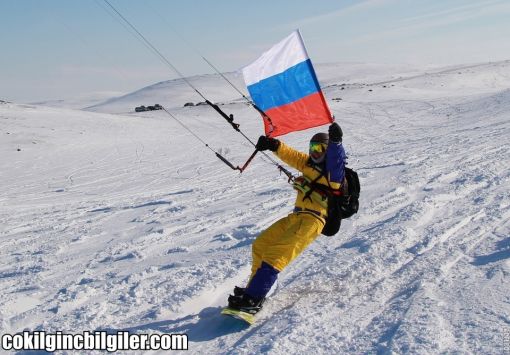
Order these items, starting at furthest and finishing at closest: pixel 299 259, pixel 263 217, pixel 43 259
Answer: pixel 263 217, pixel 43 259, pixel 299 259

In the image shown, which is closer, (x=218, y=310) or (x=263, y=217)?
(x=218, y=310)

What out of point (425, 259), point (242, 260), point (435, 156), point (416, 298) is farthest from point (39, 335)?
point (435, 156)

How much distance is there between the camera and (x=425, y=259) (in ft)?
18.2

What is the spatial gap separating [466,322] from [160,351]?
2323 mm

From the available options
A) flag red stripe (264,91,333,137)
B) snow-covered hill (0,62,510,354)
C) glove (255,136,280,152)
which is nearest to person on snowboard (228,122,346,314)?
glove (255,136,280,152)

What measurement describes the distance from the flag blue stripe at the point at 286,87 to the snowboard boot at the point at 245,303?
9.14ft

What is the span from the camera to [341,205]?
16.6 feet

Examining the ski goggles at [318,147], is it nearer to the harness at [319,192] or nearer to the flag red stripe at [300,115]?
the harness at [319,192]

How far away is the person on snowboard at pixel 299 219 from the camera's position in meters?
4.61

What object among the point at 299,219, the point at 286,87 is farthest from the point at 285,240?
the point at 286,87

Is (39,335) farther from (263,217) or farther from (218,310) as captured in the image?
(263,217)

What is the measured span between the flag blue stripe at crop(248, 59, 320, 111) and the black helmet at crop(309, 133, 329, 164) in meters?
1.39

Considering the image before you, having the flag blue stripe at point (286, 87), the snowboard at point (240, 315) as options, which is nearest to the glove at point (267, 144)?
the flag blue stripe at point (286, 87)

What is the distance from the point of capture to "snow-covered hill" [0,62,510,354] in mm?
4242
